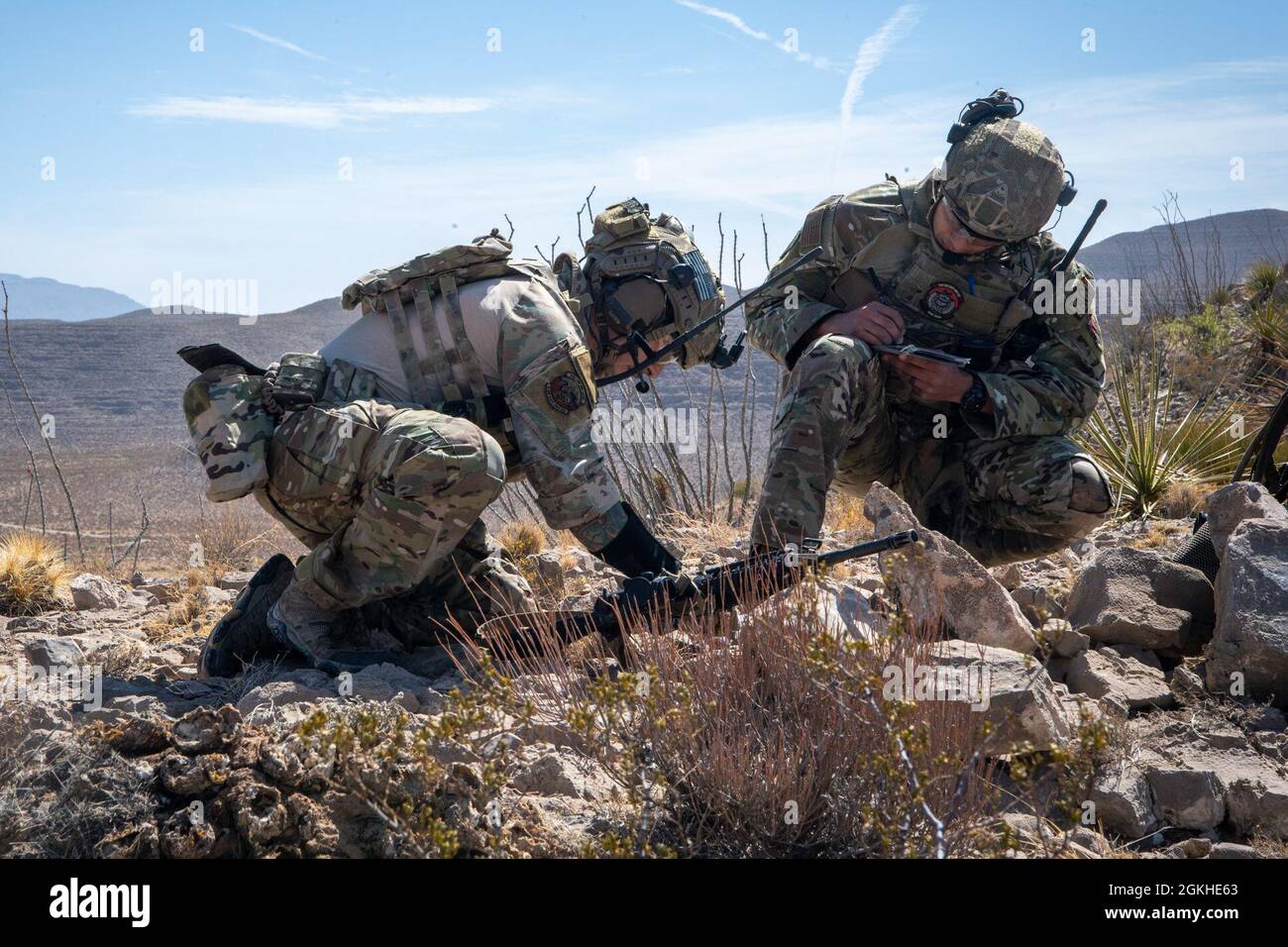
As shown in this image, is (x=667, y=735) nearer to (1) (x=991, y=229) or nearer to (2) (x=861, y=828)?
(2) (x=861, y=828)

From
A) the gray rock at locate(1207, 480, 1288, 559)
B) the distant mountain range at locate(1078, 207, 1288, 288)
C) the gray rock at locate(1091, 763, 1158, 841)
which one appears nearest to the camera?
the gray rock at locate(1091, 763, 1158, 841)

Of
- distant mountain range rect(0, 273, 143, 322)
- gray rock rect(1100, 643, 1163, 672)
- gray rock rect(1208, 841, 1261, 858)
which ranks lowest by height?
gray rock rect(1208, 841, 1261, 858)

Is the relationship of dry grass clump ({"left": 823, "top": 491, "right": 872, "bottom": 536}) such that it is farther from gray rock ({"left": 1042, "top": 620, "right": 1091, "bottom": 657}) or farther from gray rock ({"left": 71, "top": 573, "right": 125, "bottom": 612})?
gray rock ({"left": 71, "top": 573, "right": 125, "bottom": 612})

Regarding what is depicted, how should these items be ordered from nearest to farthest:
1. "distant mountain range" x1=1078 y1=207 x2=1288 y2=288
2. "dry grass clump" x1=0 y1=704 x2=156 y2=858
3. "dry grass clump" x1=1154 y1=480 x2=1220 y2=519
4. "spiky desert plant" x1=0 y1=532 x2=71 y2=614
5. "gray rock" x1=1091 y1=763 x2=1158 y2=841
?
"dry grass clump" x1=0 y1=704 x2=156 y2=858 < "gray rock" x1=1091 y1=763 x2=1158 y2=841 < "spiky desert plant" x1=0 y1=532 x2=71 y2=614 < "dry grass clump" x1=1154 y1=480 x2=1220 y2=519 < "distant mountain range" x1=1078 y1=207 x2=1288 y2=288

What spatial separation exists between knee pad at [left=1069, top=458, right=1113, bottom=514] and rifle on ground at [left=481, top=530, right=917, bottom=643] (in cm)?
119

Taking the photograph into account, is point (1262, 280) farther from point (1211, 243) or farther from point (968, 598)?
point (1211, 243)

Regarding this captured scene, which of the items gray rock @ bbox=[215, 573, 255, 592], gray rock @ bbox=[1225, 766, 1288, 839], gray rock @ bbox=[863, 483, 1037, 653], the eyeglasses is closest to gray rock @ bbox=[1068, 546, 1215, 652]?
gray rock @ bbox=[863, 483, 1037, 653]

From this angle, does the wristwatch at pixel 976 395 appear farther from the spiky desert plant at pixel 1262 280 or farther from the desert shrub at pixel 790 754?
the spiky desert plant at pixel 1262 280

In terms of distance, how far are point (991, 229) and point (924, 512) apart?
1.13 meters

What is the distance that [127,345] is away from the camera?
3644 cm

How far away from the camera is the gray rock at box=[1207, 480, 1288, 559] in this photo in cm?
395
